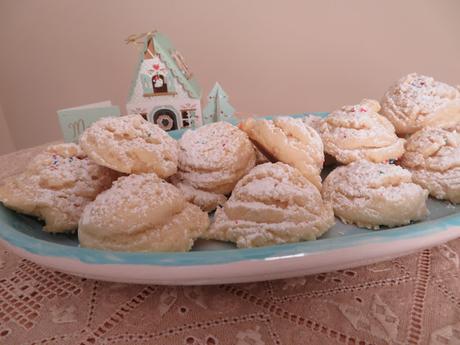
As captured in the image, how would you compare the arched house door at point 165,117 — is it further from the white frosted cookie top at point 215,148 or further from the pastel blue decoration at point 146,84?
the white frosted cookie top at point 215,148

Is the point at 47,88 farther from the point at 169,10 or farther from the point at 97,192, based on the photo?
the point at 97,192

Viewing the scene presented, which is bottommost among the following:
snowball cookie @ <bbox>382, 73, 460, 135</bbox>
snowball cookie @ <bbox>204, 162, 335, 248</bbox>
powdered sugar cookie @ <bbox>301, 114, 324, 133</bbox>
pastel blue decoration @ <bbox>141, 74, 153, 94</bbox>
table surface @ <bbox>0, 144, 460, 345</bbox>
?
table surface @ <bbox>0, 144, 460, 345</bbox>

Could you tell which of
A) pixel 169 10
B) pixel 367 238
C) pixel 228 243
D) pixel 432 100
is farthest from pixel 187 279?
pixel 169 10

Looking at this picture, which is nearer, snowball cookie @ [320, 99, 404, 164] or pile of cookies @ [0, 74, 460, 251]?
pile of cookies @ [0, 74, 460, 251]

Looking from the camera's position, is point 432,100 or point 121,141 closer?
point 121,141

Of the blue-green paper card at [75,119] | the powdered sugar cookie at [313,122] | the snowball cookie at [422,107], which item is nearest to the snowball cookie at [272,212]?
the powdered sugar cookie at [313,122]

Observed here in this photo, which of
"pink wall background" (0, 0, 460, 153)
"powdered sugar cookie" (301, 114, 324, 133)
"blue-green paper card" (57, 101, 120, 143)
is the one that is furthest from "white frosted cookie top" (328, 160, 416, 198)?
"pink wall background" (0, 0, 460, 153)

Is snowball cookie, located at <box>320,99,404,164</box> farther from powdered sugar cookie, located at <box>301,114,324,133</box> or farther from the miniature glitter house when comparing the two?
the miniature glitter house
